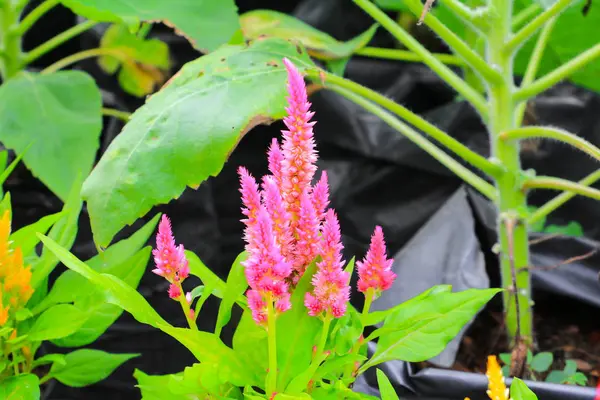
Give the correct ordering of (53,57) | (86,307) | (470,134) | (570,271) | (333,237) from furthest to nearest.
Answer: (53,57), (470,134), (570,271), (86,307), (333,237)

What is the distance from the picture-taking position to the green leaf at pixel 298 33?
946mm

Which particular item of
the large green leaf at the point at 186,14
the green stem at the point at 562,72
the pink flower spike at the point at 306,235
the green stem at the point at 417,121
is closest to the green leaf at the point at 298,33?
the large green leaf at the point at 186,14

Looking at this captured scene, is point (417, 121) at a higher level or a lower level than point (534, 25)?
lower

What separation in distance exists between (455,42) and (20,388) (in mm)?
607

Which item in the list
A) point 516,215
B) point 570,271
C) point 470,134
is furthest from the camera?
point 470,134

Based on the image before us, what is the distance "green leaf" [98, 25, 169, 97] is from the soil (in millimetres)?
703

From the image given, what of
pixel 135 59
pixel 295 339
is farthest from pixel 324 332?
pixel 135 59

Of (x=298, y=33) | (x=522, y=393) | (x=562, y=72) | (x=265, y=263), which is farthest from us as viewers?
(x=298, y=33)

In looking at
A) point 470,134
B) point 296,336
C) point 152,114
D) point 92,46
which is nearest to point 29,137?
point 152,114

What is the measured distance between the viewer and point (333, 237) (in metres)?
0.42

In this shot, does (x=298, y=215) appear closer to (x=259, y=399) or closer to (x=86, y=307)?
(x=259, y=399)

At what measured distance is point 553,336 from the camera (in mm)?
984

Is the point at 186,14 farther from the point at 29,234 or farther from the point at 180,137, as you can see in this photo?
the point at 29,234

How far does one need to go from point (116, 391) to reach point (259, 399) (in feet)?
2.24
